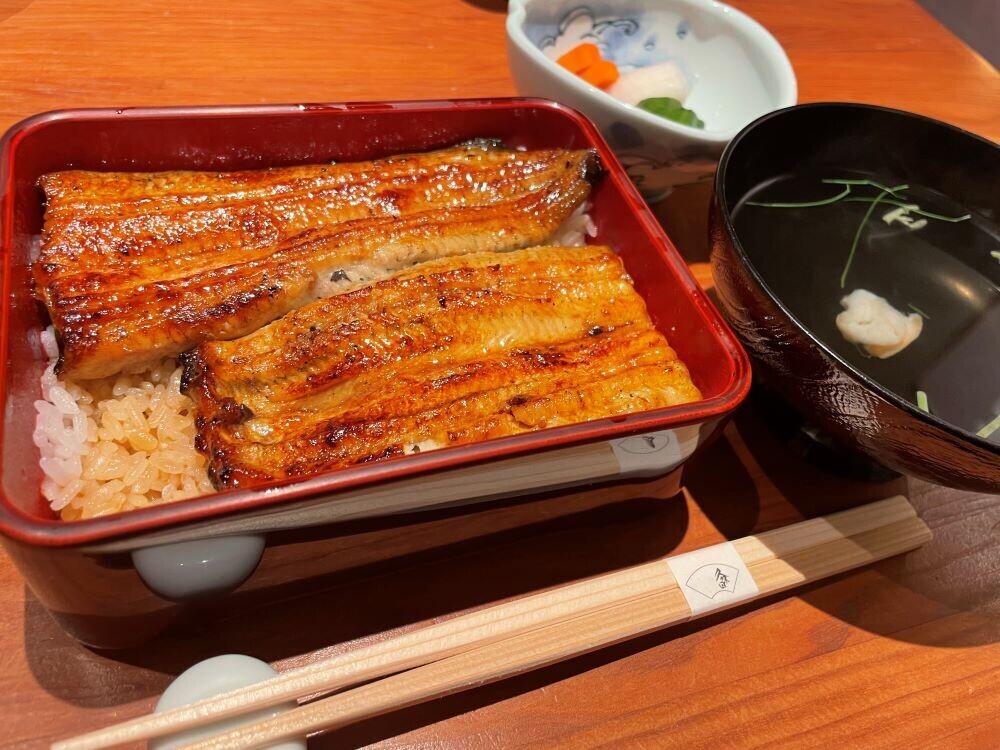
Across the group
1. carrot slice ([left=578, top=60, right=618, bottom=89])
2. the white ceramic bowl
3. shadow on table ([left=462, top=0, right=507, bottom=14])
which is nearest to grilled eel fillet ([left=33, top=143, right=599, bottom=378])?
the white ceramic bowl

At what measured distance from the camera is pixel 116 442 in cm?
110

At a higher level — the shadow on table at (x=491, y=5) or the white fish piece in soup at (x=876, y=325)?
the shadow on table at (x=491, y=5)

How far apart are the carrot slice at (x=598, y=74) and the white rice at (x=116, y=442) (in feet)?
4.06

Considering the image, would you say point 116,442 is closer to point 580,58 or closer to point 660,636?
point 660,636

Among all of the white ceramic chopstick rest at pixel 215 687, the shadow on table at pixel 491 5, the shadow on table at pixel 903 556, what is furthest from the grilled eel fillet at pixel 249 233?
the shadow on table at pixel 491 5

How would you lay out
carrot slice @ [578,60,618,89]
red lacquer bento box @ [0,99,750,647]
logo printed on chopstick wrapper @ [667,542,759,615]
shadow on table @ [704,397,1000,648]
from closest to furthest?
red lacquer bento box @ [0,99,750,647] → logo printed on chopstick wrapper @ [667,542,759,615] → shadow on table @ [704,397,1000,648] → carrot slice @ [578,60,618,89]

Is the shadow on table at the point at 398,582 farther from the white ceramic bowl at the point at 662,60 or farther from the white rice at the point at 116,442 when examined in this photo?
the white ceramic bowl at the point at 662,60

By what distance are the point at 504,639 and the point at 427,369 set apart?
0.46 m

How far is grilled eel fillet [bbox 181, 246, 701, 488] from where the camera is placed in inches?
41.8

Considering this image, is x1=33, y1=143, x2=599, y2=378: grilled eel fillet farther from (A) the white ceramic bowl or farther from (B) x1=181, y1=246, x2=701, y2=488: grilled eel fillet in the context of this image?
(A) the white ceramic bowl

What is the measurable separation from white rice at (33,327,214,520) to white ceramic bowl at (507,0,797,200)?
1.03 m

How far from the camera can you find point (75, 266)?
1162 millimetres

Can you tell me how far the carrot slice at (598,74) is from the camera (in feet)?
5.82

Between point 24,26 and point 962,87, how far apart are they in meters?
2.97
